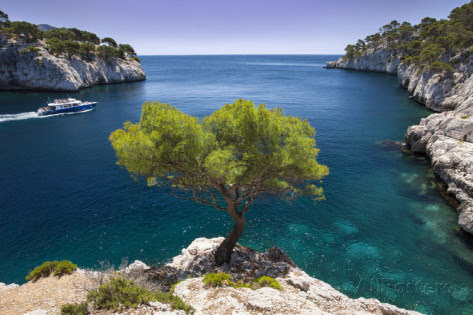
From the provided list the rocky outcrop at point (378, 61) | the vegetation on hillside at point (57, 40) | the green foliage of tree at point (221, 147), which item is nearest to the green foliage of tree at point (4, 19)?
the vegetation on hillside at point (57, 40)

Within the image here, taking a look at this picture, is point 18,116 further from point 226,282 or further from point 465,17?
point 465,17

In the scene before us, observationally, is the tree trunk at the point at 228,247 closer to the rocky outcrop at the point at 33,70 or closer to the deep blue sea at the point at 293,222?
the deep blue sea at the point at 293,222

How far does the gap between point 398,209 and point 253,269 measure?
19.9m

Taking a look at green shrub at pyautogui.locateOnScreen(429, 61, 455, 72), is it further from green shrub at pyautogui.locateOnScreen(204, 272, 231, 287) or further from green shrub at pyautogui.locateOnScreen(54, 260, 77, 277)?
green shrub at pyautogui.locateOnScreen(54, 260, 77, 277)

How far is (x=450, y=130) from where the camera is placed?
3809 centimetres

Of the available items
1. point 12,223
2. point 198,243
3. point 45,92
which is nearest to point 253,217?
point 198,243

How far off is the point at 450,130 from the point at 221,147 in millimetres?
38963

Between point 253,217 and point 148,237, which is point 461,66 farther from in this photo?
point 148,237

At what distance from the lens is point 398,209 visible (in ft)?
95.2

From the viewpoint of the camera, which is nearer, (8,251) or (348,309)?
(348,309)

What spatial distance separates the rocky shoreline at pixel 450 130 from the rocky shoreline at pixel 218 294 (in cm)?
1978

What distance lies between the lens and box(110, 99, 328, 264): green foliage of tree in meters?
16.3

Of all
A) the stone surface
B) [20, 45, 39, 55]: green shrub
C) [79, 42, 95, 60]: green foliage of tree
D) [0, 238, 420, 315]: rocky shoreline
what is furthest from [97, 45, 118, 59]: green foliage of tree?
the stone surface

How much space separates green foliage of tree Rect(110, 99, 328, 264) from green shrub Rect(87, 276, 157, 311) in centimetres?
672
